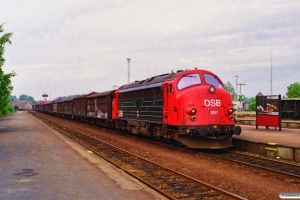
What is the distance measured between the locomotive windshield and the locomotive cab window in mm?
405

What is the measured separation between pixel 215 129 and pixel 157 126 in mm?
4488

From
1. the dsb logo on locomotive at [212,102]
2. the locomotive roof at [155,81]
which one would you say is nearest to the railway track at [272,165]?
the dsb logo on locomotive at [212,102]

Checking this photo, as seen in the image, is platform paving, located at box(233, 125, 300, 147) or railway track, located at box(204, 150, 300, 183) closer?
railway track, located at box(204, 150, 300, 183)

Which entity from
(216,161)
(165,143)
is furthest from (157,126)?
(216,161)

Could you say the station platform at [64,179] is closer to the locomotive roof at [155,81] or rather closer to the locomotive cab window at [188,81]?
the locomotive cab window at [188,81]

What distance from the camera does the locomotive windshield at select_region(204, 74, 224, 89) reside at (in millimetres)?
17777

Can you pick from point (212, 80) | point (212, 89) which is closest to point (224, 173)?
point (212, 89)

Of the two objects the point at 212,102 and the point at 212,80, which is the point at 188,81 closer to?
the point at 212,80

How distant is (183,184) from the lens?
408 inches

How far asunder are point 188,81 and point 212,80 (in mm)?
1274

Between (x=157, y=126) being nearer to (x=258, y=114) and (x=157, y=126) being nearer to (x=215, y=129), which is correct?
(x=215, y=129)

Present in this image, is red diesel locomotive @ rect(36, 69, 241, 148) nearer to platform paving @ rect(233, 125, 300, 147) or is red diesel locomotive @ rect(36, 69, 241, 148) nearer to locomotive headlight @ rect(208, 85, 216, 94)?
locomotive headlight @ rect(208, 85, 216, 94)

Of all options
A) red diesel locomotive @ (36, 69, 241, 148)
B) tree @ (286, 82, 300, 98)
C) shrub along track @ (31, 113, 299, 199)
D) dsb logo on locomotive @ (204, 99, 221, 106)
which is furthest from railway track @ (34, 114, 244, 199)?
tree @ (286, 82, 300, 98)

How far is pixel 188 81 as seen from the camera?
17.5 meters
